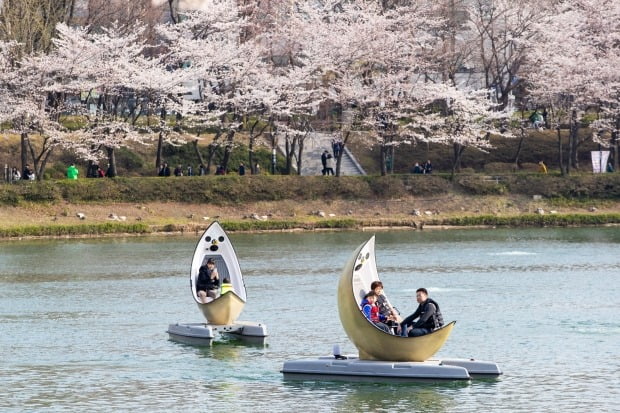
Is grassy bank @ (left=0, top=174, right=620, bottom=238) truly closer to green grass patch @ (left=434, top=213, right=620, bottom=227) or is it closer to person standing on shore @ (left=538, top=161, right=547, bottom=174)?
green grass patch @ (left=434, top=213, right=620, bottom=227)

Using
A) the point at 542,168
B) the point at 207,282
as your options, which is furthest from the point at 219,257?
the point at 542,168

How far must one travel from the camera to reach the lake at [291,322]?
24281mm

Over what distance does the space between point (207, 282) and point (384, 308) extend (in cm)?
784

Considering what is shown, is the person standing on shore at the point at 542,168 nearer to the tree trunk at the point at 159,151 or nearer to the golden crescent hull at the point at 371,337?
the tree trunk at the point at 159,151

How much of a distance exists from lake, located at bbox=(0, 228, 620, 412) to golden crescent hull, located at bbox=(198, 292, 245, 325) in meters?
0.57

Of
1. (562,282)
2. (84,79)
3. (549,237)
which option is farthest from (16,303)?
(84,79)

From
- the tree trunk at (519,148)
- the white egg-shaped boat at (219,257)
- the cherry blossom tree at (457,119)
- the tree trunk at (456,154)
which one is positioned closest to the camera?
the white egg-shaped boat at (219,257)

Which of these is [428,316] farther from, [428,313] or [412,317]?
[412,317]

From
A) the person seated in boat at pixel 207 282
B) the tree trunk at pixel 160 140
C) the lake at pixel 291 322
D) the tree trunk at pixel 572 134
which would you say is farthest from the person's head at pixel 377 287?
the tree trunk at pixel 572 134

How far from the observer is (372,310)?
981 inches

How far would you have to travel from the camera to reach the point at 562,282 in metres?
41.7

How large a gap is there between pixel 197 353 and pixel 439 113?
48075mm

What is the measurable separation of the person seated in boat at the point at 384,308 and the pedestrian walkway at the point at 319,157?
158ft

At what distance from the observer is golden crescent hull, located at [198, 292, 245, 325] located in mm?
30688
